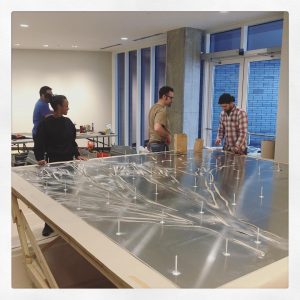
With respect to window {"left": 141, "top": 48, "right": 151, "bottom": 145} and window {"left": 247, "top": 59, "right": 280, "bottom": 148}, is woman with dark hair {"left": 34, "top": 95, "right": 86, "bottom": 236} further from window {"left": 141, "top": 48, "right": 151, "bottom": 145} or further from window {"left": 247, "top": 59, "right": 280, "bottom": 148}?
window {"left": 141, "top": 48, "right": 151, "bottom": 145}

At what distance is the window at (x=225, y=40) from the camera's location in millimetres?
4234

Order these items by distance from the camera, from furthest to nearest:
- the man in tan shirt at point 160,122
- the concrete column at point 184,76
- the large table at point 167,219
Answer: the concrete column at point 184,76 < the man in tan shirt at point 160,122 < the large table at point 167,219

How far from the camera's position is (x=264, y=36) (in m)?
3.91

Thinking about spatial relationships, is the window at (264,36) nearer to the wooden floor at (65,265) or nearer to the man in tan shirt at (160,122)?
the man in tan shirt at (160,122)

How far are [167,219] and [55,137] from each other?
4.56ft

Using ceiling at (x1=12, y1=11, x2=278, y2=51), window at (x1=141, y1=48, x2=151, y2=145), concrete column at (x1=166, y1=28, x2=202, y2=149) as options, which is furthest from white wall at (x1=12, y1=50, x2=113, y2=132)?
concrete column at (x1=166, y1=28, x2=202, y2=149)

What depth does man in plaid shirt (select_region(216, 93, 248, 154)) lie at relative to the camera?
284 cm

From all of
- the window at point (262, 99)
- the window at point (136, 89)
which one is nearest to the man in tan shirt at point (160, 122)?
the window at point (262, 99)

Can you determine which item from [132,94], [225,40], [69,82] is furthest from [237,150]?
[69,82]

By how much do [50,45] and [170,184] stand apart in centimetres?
486

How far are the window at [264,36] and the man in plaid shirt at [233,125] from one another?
125 centimetres

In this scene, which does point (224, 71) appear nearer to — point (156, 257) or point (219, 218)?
point (219, 218)
